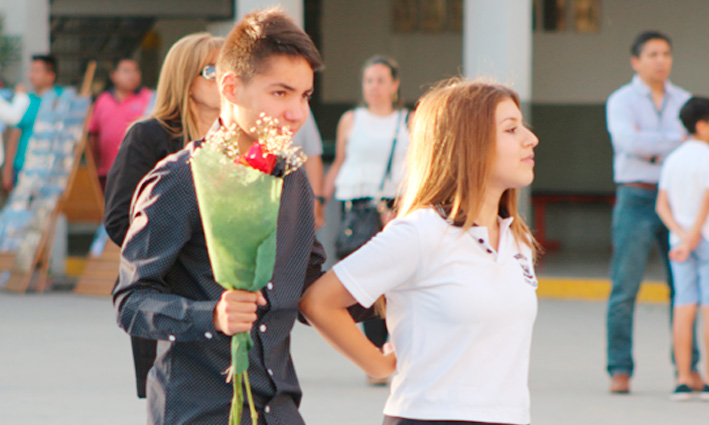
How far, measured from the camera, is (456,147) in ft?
9.27

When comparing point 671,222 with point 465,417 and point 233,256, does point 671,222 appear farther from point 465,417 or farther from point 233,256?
point 233,256

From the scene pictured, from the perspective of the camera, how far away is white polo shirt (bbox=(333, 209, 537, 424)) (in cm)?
272

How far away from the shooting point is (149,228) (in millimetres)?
2531

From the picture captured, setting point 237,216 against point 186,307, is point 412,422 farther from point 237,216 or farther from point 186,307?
point 237,216

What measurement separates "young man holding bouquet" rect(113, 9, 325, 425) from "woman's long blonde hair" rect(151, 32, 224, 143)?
49.4 inches

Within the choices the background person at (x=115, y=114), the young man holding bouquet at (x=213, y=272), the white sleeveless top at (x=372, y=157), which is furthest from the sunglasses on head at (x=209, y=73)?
the background person at (x=115, y=114)

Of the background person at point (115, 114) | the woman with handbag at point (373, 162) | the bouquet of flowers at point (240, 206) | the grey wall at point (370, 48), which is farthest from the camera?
the grey wall at point (370, 48)

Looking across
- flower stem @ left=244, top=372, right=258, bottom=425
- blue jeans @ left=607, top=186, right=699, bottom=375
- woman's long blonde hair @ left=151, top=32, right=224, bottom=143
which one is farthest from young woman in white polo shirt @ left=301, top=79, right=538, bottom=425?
blue jeans @ left=607, top=186, right=699, bottom=375

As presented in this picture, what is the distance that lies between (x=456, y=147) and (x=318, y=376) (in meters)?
4.48

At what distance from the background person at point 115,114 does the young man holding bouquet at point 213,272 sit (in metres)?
8.52

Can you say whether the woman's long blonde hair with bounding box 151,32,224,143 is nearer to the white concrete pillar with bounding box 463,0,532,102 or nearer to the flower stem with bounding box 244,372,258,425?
the flower stem with bounding box 244,372,258,425

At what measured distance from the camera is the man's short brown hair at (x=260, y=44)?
8.64 feet

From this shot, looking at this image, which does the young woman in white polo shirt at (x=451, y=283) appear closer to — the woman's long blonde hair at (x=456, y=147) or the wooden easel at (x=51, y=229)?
the woman's long blonde hair at (x=456, y=147)

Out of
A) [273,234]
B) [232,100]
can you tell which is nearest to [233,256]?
[273,234]
